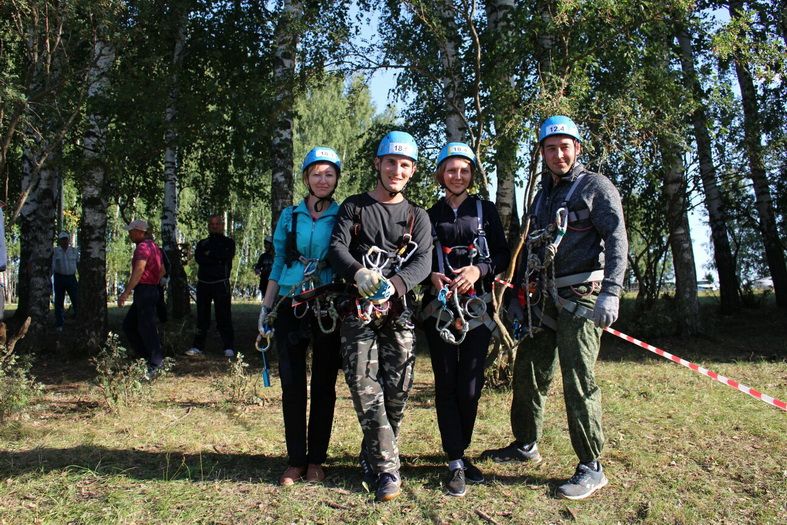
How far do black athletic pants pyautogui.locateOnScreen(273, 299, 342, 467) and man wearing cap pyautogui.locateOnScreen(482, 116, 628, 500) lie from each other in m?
1.33

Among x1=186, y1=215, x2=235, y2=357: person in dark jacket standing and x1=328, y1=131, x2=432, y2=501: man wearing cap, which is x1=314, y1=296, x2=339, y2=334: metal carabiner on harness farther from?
x1=186, y1=215, x2=235, y2=357: person in dark jacket standing

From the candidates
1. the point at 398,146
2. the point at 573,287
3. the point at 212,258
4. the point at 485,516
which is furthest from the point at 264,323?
the point at 212,258

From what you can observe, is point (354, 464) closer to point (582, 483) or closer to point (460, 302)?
point (460, 302)

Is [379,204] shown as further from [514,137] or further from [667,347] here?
[667,347]

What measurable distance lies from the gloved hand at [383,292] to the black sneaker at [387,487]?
43.4 inches

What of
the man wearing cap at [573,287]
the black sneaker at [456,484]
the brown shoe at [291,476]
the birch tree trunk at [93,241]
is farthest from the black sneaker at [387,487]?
the birch tree trunk at [93,241]

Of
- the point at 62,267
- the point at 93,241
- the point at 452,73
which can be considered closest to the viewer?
the point at 452,73

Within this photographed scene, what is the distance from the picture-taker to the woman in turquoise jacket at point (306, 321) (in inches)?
160

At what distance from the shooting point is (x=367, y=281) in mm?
3637

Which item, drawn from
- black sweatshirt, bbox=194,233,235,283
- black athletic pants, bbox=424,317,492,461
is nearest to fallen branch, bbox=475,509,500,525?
black athletic pants, bbox=424,317,492,461

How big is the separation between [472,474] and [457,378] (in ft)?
2.14

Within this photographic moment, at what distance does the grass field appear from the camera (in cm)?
370

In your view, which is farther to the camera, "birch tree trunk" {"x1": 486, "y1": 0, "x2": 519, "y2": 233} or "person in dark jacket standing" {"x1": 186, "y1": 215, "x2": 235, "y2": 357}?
"person in dark jacket standing" {"x1": 186, "y1": 215, "x2": 235, "y2": 357}

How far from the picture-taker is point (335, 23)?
7.69m
